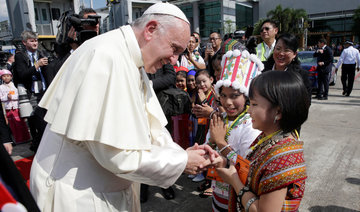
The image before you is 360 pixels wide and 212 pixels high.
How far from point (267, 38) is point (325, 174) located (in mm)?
2205

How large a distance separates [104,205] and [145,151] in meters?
0.38

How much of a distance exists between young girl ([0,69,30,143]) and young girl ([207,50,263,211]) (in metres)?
5.23

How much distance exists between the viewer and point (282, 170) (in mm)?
1269

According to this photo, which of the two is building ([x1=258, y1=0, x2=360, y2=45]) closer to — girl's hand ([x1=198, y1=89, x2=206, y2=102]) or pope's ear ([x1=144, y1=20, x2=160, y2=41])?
girl's hand ([x1=198, y1=89, x2=206, y2=102])

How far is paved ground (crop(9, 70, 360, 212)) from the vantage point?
3.01 m

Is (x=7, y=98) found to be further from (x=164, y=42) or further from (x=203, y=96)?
(x=164, y=42)

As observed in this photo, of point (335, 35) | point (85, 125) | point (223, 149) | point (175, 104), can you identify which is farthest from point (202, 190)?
point (335, 35)

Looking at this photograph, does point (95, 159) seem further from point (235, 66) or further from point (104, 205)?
point (235, 66)

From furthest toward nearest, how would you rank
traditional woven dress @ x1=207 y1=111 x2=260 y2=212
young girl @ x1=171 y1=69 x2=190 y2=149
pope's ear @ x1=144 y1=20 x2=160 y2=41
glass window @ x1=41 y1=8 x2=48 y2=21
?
glass window @ x1=41 y1=8 x2=48 y2=21
young girl @ x1=171 y1=69 x2=190 y2=149
traditional woven dress @ x1=207 y1=111 x2=260 y2=212
pope's ear @ x1=144 y1=20 x2=160 y2=41

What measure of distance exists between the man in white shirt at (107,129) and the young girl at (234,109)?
76cm

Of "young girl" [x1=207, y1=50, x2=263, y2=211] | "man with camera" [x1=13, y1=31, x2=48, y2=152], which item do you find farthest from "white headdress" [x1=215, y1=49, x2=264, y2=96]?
"man with camera" [x1=13, y1=31, x2=48, y2=152]

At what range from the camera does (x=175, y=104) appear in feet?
10.8

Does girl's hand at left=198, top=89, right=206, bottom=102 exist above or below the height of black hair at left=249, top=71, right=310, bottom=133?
below

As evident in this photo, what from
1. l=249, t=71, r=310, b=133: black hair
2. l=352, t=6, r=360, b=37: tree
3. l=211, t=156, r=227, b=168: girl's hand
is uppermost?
l=352, t=6, r=360, b=37: tree
